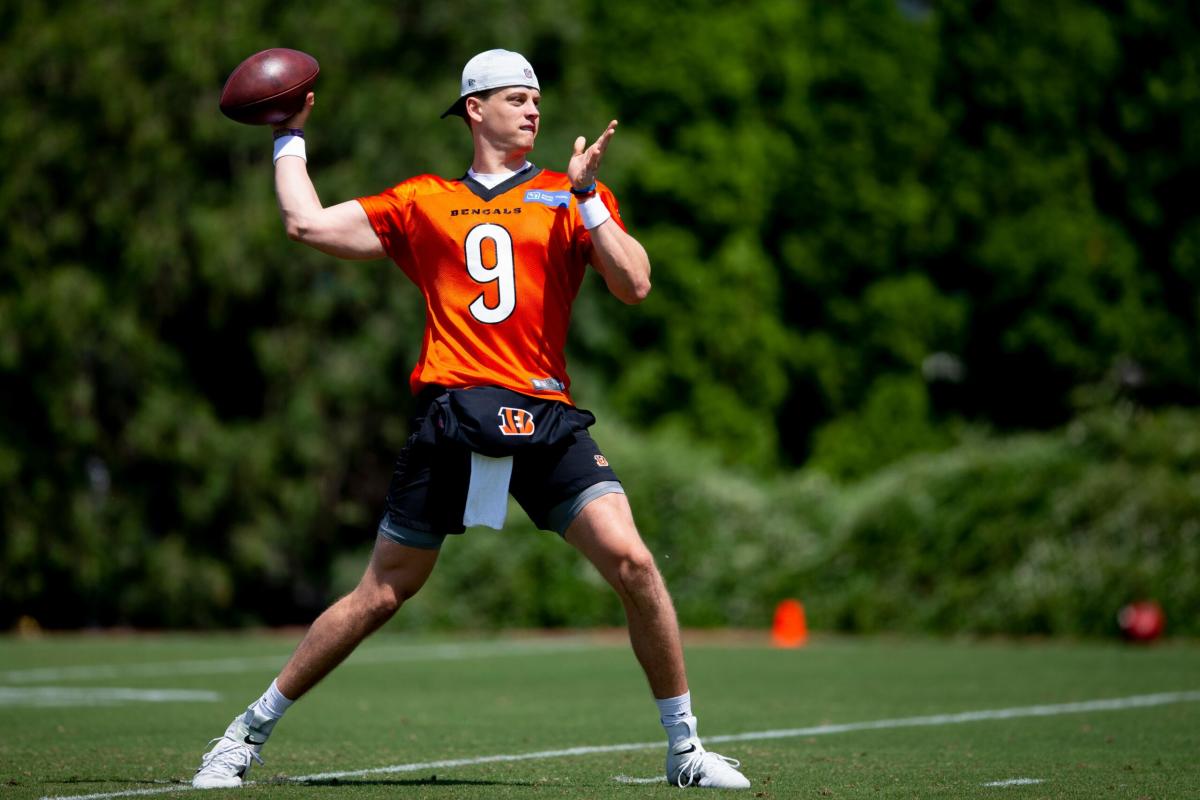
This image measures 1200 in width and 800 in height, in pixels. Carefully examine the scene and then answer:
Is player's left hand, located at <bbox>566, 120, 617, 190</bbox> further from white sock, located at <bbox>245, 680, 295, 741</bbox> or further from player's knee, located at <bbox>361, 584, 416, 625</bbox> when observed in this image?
white sock, located at <bbox>245, 680, 295, 741</bbox>

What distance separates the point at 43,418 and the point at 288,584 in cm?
407

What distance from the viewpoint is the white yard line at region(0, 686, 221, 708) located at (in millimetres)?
10336

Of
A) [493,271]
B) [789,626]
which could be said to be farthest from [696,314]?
[493,271]

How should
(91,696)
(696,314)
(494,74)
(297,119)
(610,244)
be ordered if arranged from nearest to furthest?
(610,244) → (494,74) → (297,119) → (91,696) → (696,314)

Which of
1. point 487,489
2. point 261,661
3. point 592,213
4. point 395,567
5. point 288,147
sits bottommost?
point 261,661

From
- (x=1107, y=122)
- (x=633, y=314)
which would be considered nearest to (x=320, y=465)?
(x=633, y=314)

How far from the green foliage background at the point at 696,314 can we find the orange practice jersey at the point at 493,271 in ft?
40.0

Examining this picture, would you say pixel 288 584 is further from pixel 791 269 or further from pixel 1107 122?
pixel 1107 122

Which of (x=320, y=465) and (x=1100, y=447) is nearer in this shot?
(x=1100, y=447)

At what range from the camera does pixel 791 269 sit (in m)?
28.8

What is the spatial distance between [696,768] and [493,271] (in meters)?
1.75

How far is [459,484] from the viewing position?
5.86m

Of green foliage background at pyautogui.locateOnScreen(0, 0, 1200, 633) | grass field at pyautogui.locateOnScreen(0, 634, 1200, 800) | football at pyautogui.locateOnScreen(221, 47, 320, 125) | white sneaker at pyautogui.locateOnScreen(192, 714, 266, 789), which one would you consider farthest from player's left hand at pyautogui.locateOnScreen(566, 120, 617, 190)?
green foliage background at pyautogui.locateOnScreen(0, 0, 1200, 633)

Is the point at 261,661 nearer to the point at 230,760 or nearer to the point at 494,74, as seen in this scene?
the point at 230,760
